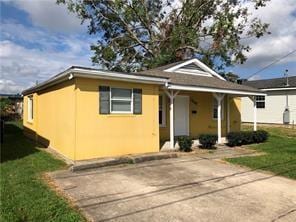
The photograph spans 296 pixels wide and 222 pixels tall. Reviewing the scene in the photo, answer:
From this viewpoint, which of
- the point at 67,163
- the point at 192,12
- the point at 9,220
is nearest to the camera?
the point at 9,220

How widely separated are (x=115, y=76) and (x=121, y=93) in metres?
0.73

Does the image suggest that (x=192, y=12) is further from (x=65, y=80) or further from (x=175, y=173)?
(x=175, y=173)

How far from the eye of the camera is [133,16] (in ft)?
93.8

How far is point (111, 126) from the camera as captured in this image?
10.1 meters

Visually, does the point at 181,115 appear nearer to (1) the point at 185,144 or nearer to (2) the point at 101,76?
(1) the point at 185,144

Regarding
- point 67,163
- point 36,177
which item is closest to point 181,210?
point 36,177

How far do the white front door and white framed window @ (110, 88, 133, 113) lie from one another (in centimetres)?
468

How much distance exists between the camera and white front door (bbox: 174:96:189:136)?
1498cm

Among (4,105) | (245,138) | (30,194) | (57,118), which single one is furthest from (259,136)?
(4,105)

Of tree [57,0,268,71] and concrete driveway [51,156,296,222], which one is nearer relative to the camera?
concrete driveway [51,156,296,222]

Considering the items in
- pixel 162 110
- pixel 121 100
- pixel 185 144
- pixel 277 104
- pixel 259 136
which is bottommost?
pixel 185 144

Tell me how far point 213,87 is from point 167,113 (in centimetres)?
249

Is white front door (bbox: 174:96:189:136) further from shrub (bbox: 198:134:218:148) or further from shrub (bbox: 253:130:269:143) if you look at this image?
shrub (bbox: 253:130:269:143)

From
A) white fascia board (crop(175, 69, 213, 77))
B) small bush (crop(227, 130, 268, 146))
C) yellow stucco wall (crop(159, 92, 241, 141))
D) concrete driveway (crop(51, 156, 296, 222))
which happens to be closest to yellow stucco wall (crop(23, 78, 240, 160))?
concrete driveway (crop(51, 156, 296, 222))
